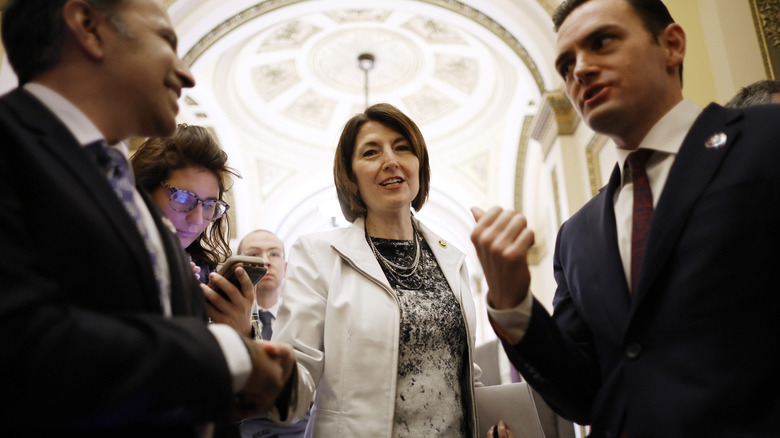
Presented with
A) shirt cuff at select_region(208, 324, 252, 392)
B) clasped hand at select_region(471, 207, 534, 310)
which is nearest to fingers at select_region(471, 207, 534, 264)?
clasped hand at select_region(471, 207, 534, 310)

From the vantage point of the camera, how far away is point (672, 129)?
1.49 meters

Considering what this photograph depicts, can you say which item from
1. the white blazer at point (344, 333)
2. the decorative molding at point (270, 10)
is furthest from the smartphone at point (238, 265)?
the decorative molding at point (270, 10)

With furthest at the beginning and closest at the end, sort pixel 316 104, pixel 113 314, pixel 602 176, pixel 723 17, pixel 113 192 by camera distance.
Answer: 1. pixel 316 104
2. pixel 602 176
3. pixel 723 17
4. pixel 113 192
5. pixel 113 314

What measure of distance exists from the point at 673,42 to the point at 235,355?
150cm

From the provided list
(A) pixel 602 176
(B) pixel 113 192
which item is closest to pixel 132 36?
(B) pixel 113 192

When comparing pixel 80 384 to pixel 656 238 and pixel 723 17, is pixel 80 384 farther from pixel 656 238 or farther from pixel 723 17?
pixel 723 17

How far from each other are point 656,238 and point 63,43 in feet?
4.40

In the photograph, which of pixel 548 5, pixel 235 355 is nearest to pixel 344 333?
pixel 235 355

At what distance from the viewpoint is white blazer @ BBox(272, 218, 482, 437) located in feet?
5.90

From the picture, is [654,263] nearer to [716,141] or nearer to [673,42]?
[716,141]

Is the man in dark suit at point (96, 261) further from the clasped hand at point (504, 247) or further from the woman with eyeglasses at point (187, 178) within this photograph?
the woman with eyeglasses at point (187, 178)

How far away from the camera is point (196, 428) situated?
3.55ft

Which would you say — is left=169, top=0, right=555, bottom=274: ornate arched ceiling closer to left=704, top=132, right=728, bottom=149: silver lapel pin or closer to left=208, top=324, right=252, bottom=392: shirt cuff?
left=704, top=132, right=728, bottom=149: silver lapel pin

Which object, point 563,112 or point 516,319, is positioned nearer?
point 516,319
